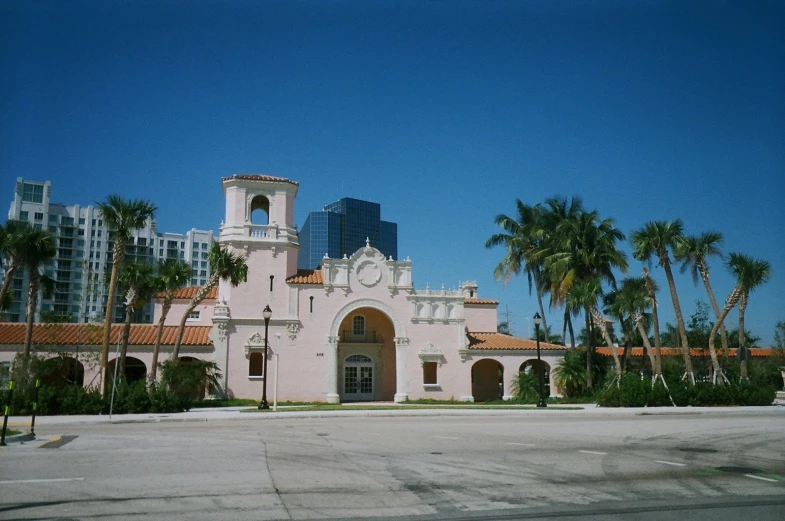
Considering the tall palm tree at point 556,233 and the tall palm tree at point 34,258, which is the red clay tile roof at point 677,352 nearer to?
the tall palm tree at point 556,233

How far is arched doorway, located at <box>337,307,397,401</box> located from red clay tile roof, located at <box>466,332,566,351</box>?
574 cm

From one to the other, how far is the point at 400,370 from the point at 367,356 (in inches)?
111

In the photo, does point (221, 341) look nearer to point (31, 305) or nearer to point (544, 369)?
point (31, 305)

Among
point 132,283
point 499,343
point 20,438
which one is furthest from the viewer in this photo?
point 499,343

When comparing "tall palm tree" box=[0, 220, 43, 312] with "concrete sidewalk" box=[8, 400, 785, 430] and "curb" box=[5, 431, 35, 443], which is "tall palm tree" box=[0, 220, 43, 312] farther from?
"curb" box=[5, 431, 35, 443]

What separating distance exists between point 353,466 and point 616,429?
10.7 metres

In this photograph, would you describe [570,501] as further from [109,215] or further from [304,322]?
[304,322]

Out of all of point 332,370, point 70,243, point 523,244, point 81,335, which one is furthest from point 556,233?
point 70,243

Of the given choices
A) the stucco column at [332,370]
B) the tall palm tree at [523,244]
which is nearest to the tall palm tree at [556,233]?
the tall palm tree at [523,244]

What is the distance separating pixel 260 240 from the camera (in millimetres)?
40188

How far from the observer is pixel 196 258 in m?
175

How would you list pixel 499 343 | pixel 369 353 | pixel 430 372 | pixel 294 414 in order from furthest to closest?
1. pixel 499 343
2. pixel 369 353
3. pixel 430 372
4. pixel 294 414

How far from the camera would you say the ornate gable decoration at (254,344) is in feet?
127

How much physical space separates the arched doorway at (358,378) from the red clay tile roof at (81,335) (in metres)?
9.57
